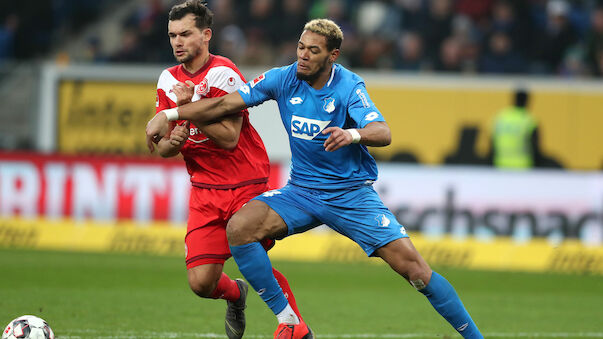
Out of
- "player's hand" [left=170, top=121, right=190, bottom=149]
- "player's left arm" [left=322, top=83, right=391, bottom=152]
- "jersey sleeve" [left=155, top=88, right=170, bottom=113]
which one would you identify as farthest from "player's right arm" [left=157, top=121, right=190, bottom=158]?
"player's left arm" [left=322, top=83, right=391, bottom=152]

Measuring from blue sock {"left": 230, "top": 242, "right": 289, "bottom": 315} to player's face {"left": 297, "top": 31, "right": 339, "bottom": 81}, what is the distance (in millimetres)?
1274

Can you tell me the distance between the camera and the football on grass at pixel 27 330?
20.4 feet

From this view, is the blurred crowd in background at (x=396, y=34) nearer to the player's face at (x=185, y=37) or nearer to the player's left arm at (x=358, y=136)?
the player's face at (x=185, y=37)

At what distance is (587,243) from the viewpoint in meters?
13.1

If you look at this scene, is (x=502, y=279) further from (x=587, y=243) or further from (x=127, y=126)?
(x=127, y=126)

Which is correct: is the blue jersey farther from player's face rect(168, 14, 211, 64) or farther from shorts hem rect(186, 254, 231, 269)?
shorts hem rect(186, 254, 231, 269)

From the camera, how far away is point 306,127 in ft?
21.6

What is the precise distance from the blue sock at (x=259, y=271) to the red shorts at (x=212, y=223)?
422 millimetres

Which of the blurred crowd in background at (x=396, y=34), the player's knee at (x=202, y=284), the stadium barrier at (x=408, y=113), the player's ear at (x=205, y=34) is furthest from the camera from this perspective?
the blurred crowd in background at (x=396, y=34)

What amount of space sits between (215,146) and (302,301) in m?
3.29

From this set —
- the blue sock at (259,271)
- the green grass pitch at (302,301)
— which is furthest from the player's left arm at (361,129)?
the green grass pitch at (302,301)

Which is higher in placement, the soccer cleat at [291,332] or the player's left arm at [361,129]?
the player's left arm at [361,129]

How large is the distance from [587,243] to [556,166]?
371cm

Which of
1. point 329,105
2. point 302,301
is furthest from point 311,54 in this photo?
point 302,301
